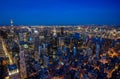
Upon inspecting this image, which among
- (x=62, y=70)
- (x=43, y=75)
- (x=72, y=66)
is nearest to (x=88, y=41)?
(x=72, y=66)

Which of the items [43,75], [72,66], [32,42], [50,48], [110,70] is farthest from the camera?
[32,42]

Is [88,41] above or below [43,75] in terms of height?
above

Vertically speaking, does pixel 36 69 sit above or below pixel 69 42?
below

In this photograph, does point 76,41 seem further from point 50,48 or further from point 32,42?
point 32,42

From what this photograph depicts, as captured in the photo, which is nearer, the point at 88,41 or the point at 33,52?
the point at 33,52

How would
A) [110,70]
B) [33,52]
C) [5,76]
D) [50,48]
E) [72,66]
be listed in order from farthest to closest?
1. [50,48]
2. [33,52]
3. [72,66]
4. [110,70]
5. [5,76]

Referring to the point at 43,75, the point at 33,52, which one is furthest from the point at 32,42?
the point at 43,75

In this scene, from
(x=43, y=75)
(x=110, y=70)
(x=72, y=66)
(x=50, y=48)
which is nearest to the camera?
(x=43, y=75)

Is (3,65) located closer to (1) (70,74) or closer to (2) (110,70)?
(1) (70,74)

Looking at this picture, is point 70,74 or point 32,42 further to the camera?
point 32,42
